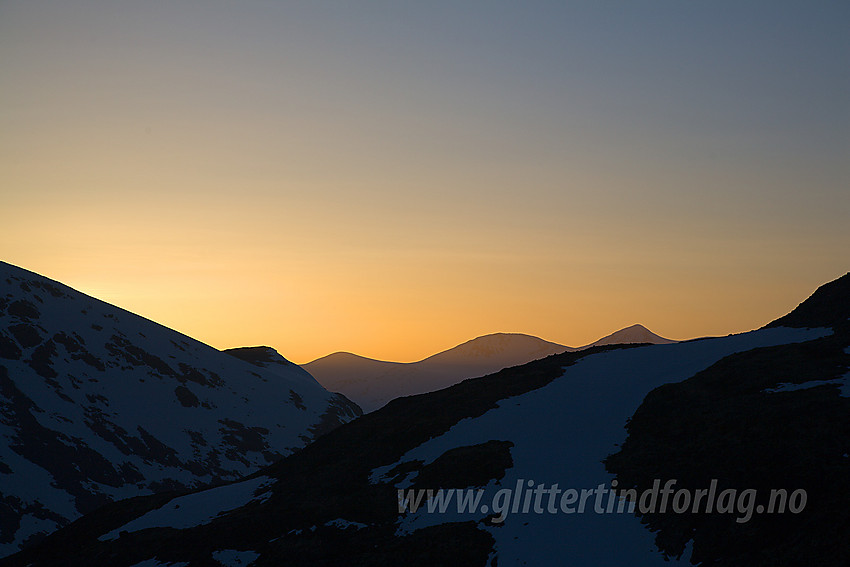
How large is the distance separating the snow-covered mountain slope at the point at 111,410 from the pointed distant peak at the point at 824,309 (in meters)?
91.7

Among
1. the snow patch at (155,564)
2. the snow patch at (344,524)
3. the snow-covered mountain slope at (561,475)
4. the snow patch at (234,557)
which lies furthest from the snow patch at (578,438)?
the snow patch at (155,564)

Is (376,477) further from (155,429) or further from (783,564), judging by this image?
(155,429)

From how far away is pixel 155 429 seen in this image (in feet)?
459

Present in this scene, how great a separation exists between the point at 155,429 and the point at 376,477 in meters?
109

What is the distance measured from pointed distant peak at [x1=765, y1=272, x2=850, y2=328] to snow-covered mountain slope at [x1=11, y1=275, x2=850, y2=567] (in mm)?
334

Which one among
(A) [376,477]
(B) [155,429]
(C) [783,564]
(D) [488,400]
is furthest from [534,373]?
(B) [155,429]

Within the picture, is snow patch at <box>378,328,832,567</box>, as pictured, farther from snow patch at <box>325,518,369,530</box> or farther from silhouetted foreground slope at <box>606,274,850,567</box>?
snow patch at <box>325,518,369,530</box>

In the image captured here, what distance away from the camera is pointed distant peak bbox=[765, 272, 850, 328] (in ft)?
164

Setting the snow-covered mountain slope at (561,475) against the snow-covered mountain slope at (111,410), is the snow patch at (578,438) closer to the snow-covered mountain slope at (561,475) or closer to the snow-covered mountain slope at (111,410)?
the snow-covered mountain slope at (561,475)

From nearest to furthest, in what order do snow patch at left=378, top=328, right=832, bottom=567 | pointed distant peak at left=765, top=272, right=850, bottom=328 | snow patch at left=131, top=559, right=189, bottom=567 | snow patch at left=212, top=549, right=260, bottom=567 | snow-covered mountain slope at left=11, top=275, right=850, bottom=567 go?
snow-covered mountain slope at left=11, top=275, right=850, bottom=567
snow patch at left=378, top=328, right=832, bottom=567
snow patch at left=212, top=549, right=260, bottom=567
snow patch at left=131, top=559, right=189, bottom=567
pointed distant peak at left=765, top=272, right=850, bottom=328

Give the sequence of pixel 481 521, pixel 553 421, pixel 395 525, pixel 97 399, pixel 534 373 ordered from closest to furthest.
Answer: pixel 481 521 → pixel 395 525 → pixel 553 421 → pixel 534 373 → pixel 97 399

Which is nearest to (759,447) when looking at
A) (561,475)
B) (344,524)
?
(561,475)

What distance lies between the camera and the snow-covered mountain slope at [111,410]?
109938mm

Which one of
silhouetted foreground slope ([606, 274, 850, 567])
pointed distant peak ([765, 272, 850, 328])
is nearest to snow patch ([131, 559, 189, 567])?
silhouetted foreground slope ([606, 274, 850, 567])
